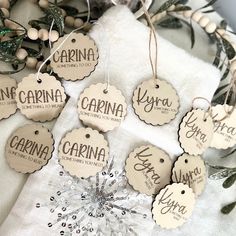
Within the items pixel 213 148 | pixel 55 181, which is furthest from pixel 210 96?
pixel 55 181

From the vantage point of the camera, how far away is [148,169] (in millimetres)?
671

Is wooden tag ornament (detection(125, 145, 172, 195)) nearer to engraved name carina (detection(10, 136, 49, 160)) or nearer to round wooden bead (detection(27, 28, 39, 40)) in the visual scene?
engraved name carina (detection(10, 136, 49, 160))

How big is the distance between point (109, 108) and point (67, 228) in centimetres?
17

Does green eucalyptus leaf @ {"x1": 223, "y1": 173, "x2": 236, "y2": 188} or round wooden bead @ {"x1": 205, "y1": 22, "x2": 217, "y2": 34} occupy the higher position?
round wooden bead @ {"x1": 205, "y1": 22, "x2": 217, "y2": 34}

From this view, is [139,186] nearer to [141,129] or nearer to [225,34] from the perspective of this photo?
[141,129]

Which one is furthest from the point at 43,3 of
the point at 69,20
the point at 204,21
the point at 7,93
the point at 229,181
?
the point at 229,181

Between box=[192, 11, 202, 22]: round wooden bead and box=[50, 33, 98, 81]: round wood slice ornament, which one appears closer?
box=[50, 33, 98, 81]: round wood slice ornament

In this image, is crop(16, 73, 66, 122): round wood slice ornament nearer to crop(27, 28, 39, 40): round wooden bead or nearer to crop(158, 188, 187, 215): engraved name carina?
crop(27, 28, 39, 40): round wooden bead

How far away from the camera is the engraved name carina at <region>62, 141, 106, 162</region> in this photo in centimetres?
65

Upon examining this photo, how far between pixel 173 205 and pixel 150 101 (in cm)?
14

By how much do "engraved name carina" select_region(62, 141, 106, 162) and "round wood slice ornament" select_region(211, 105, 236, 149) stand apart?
19 centimetres

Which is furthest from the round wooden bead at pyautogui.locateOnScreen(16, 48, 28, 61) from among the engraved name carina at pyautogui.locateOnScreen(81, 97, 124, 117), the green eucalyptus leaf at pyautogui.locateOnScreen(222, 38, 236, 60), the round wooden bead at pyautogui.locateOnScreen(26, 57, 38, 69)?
the green eucalyptus leaf at pyautogui.locateOnScreen(222, 38, 236, 60)

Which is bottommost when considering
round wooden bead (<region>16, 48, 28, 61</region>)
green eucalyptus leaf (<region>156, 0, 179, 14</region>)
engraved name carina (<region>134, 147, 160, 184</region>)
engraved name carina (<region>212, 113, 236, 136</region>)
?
engraved name carina (<region>134, 147, 160, 184</region>)

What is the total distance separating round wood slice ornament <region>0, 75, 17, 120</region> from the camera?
67 centimetres
